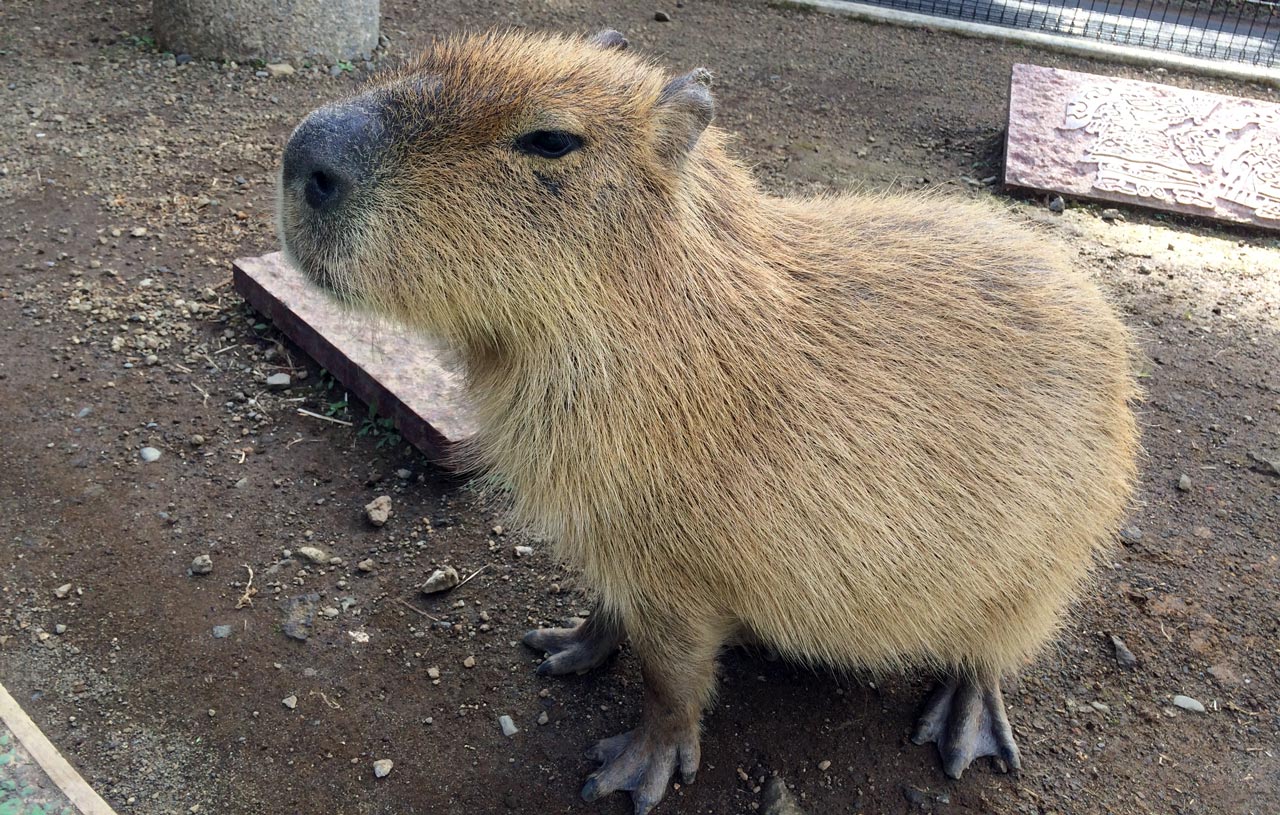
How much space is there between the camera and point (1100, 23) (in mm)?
7777

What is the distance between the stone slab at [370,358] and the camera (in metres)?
3.26

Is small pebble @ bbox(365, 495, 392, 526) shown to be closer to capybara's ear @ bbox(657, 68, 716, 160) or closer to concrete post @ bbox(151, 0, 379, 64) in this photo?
capybara's ear @ bbox(657, 68, 716, 160)

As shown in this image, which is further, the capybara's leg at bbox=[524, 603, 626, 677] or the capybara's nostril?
the capybara's leg at bbox=[524, 603, 626, 677]

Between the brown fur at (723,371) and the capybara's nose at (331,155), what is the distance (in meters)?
0.06

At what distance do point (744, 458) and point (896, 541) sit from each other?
1.31 ft

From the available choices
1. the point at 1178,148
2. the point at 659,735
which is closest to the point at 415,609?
the point at 659,735

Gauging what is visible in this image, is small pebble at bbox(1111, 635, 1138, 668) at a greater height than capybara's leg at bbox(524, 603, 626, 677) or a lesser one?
lesser

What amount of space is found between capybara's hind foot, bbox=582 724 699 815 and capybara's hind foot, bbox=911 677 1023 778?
0.66 meters

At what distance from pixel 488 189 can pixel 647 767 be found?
150 cm

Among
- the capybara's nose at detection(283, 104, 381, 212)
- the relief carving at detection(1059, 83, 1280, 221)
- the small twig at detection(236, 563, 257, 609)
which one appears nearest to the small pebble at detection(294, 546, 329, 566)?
the small twig at detection(236, 563, 257, 609)

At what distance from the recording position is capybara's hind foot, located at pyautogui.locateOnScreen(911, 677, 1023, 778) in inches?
103

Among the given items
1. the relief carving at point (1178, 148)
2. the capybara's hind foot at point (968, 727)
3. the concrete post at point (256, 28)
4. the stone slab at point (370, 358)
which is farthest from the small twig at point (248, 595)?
the relief carving at point (1178, 148)

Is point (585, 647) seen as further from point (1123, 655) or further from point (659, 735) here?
point (1123, 655)

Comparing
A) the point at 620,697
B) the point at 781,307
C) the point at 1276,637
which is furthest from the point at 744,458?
the point at 1276,637
